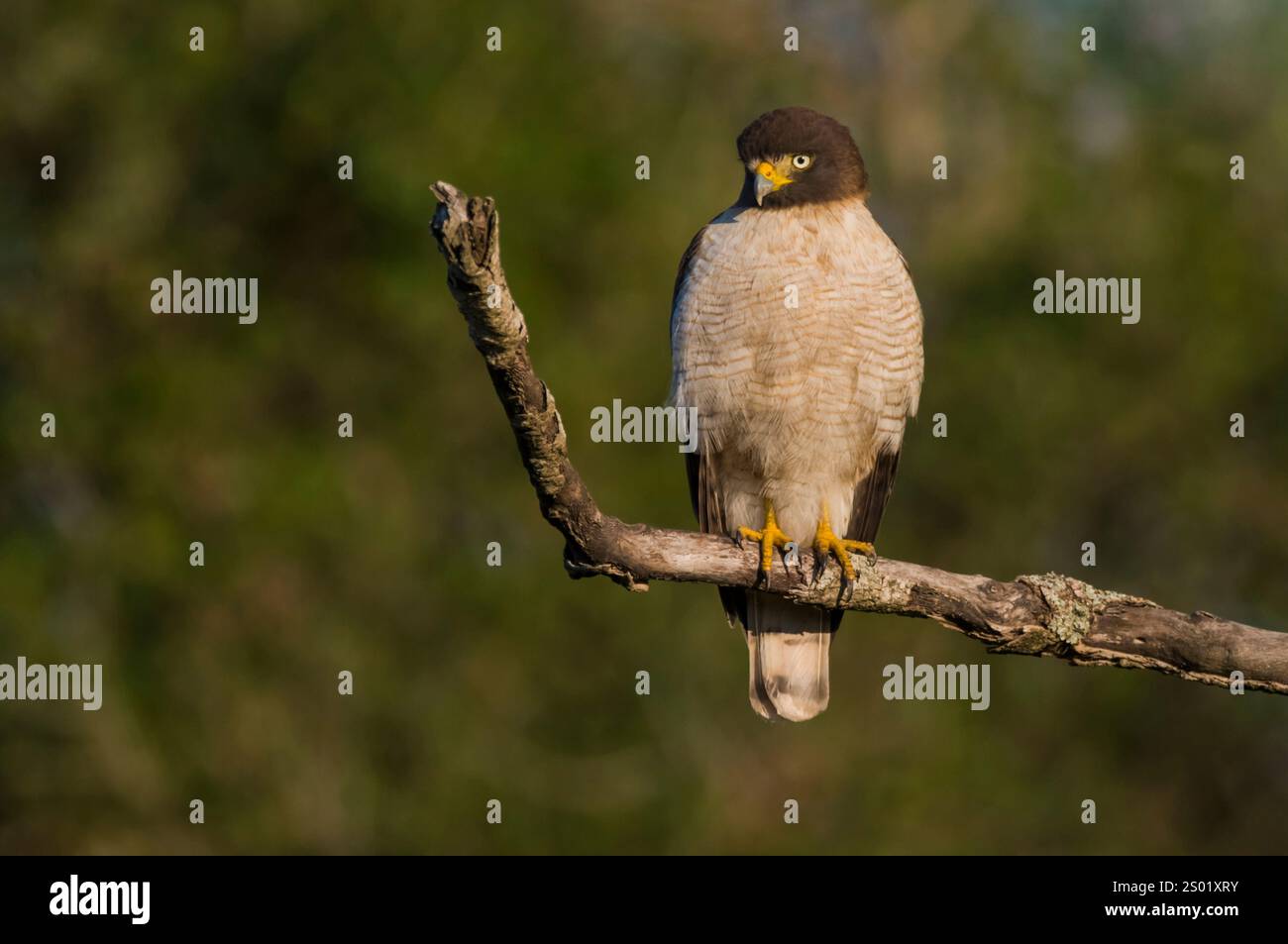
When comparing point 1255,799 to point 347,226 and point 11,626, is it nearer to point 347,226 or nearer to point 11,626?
point 347,226

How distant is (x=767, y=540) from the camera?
6141 mm

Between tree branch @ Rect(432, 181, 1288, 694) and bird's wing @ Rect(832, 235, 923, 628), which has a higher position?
→ bird's wing @ Rect(832, 235, 923, 628)

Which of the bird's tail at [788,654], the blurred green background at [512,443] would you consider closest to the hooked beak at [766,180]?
the bird's tail at [788,654]

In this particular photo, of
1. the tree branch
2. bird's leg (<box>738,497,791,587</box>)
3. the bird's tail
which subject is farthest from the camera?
the bird's tail

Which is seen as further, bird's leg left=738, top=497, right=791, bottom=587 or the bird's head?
the bird's head

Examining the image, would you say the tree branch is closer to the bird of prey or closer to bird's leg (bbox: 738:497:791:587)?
bird's leg (bbox: 738:497:791:587)

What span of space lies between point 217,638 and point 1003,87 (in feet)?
33.5

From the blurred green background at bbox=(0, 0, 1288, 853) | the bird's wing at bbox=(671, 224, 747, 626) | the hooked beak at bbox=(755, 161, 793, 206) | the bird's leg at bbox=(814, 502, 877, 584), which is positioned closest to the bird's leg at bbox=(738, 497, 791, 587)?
the bird's leg at bbox=(814, 502, 877, 584)

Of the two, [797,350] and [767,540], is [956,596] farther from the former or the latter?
[797,350]

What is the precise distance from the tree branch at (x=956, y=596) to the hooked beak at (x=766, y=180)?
1499mm

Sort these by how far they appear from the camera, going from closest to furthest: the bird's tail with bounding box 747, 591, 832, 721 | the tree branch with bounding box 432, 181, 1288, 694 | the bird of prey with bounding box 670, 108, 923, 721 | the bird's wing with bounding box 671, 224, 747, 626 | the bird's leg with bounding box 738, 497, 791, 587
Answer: the tree branch with bounding box 432, 181, 1288, 694 → the bird's leg with bounding box 738, 497, 791, 587 → the bird of prey with bounding box 670, 108, 923, 721 → the bird's wing with bounding box 671, 224, 747, 626 → the bird's tail with bounding box 747, 591, 832, 721

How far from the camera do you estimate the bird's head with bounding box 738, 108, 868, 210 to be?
6.59 meters

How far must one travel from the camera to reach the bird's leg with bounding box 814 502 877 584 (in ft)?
19.7

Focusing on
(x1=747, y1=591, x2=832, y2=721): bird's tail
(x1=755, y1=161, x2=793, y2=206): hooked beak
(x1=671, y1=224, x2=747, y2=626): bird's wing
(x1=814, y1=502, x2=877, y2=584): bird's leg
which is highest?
(x1=755, y1=161, x2=793, y2=206): hooked beak
